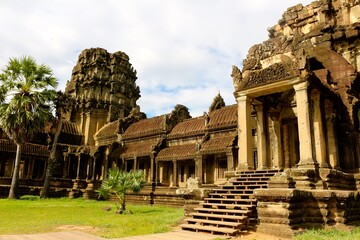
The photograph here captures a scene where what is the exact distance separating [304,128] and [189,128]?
18.2 metres

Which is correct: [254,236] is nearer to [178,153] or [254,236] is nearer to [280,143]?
[280,143]

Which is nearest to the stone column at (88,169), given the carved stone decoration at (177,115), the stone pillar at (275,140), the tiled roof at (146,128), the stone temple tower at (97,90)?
the stone temple tower at (97,90)

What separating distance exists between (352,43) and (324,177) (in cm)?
810

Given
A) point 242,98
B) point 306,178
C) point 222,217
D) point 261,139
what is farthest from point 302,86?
point 222,217

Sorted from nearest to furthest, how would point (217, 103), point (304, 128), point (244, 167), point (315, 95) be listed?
point (304, 128), point (315, 95), point (244, 167), point (217, 103)

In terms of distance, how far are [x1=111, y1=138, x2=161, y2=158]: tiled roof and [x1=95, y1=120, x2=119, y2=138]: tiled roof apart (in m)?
2.86

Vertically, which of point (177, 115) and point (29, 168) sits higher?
point (177, 115)

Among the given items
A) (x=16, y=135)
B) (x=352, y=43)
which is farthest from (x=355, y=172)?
(x=16, y=135)

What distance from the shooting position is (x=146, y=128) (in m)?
32.7

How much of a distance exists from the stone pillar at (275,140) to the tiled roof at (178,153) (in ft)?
36.5

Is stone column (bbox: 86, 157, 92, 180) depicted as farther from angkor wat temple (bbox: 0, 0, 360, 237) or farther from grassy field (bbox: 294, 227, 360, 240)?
grassy field (bbox: 294, 227, 360, 240)

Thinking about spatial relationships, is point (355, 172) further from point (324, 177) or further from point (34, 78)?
point (34, 78)

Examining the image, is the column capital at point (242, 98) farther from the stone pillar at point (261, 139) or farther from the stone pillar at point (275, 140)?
the stone pillar at point (275, 140)

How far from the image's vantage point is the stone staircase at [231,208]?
378 inches
